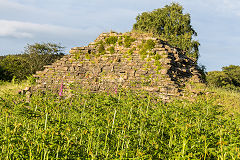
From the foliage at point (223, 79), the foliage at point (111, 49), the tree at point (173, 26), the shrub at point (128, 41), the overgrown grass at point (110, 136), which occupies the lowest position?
the overgrown grass at point (110, 136)

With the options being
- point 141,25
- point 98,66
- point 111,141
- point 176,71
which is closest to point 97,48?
point 98,66

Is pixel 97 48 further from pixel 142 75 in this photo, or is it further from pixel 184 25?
pixel 184 25

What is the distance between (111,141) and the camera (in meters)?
4.57

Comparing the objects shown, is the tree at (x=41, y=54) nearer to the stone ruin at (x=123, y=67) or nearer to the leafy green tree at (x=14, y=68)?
the leafy green tree at (x=14, y=68)

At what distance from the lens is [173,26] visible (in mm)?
34938

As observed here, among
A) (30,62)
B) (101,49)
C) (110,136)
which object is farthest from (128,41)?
(30,62)

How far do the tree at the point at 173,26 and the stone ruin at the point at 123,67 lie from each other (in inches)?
636

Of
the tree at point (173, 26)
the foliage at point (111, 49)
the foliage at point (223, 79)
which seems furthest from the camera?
the foliage at point (223, 79)

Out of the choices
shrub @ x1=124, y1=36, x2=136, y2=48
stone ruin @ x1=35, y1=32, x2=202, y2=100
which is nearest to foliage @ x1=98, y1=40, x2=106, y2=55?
stone ruin @ x1=35, y1=32, x2=202, y2=100

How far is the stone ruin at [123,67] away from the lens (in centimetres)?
1462

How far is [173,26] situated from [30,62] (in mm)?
20702

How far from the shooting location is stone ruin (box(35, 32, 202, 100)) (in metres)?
14.6

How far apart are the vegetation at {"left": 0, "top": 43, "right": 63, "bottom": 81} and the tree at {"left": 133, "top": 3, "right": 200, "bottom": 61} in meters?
12.6

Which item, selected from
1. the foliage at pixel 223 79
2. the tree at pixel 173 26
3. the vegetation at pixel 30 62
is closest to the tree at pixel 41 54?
the vegetation at pixel 30 62
